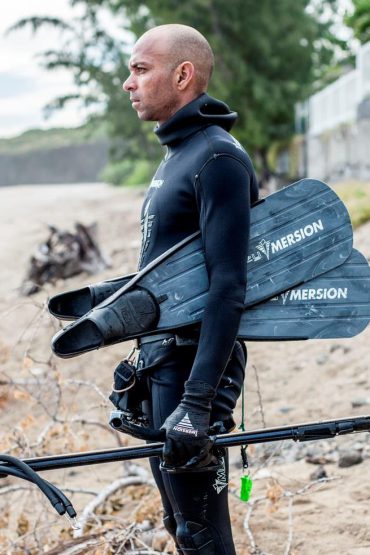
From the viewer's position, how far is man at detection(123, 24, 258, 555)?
7.64 feet

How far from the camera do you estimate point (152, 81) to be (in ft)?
8.35

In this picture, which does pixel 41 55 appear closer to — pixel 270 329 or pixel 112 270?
pixel 112 270

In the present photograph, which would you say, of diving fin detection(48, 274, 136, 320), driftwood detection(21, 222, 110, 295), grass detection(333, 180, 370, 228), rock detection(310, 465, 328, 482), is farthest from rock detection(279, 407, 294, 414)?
driftwood detection(21, 222, 110, 295)

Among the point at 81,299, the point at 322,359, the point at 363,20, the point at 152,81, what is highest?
the point at 363,20

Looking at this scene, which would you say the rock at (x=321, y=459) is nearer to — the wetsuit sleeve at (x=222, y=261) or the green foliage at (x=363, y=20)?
the wetsuit sleeve at (x=222, y=261)

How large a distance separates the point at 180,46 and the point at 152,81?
13cm

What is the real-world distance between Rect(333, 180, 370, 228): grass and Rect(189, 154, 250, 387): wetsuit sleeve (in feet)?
22.9

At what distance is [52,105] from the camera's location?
32.8 meters

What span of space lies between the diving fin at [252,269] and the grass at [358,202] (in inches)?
266

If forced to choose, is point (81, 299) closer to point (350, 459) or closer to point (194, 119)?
point (194, 119)

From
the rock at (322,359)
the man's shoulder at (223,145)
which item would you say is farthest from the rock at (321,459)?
the man's shoulder at (223,145)

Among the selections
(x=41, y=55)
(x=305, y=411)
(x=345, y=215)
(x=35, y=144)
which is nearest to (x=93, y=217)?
(x=41, y=55)

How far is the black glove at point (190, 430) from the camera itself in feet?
7.46

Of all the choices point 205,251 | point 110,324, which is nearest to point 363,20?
point 205,251
